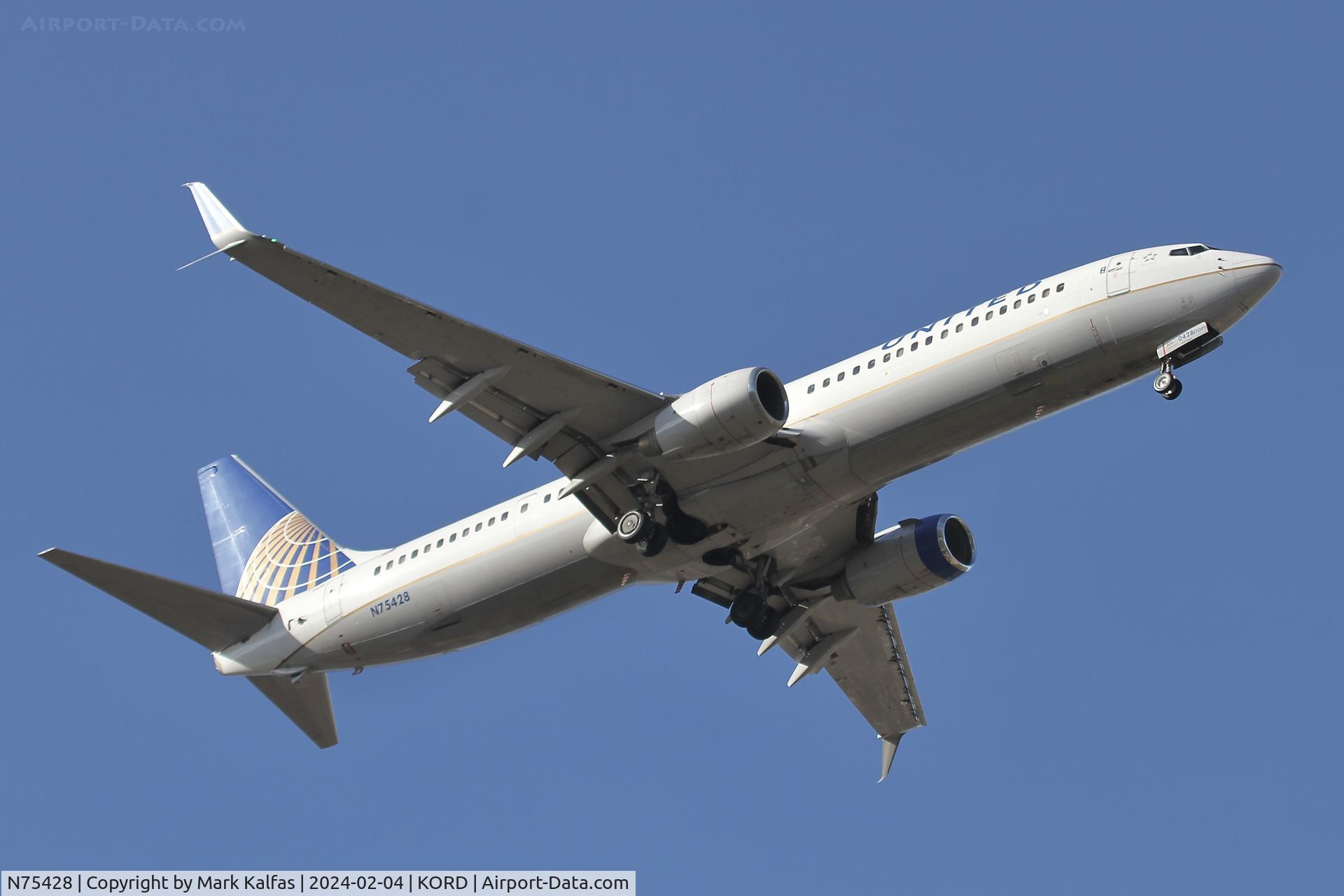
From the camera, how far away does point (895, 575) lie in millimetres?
35688

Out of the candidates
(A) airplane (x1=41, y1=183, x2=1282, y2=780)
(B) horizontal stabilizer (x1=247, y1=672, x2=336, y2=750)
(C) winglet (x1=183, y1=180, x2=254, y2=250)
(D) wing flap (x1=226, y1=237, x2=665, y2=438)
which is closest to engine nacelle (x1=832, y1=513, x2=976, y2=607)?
(A) airplane (x1=41, y1=183, x2=1282, y2=780)

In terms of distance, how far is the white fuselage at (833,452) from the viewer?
2891 centimetres

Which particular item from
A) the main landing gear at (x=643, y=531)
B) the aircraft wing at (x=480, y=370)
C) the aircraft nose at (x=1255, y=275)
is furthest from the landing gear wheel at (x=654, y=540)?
the aircraft nose at (x=1255, y=275)

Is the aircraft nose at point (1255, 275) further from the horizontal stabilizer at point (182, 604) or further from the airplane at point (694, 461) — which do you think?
the horizontal stabilizer at point (182, 604)

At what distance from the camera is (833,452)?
3003 centimetres

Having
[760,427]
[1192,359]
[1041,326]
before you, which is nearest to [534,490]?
[760,427]

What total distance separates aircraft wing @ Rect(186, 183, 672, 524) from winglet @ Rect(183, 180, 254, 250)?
17 mm

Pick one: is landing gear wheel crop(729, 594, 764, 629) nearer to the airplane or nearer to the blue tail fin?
the airplane

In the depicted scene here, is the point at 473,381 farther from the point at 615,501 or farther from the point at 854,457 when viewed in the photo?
the point at 854,457

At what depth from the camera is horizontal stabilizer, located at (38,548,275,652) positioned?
31.6 metres

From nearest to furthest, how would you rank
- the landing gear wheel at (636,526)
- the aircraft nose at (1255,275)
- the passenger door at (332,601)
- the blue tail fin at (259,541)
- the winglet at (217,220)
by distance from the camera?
the winglet at (217,220) < the aircraft nose at (1255,275) < the landing gear wheel at (636,526) < the passenger door at (332,601) < the blue tail fin at (259,541)

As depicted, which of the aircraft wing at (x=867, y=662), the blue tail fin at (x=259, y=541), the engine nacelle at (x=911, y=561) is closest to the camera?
the engine nacelle at (x=911, y=561)

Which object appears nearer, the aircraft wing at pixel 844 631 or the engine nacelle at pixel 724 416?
the engine nacelle at pixel 724 416

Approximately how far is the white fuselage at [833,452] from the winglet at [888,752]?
10.2 metres
